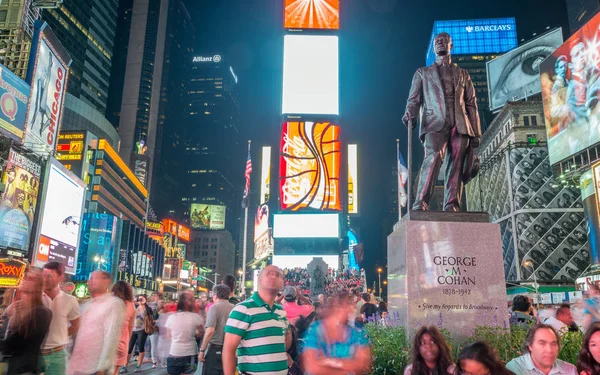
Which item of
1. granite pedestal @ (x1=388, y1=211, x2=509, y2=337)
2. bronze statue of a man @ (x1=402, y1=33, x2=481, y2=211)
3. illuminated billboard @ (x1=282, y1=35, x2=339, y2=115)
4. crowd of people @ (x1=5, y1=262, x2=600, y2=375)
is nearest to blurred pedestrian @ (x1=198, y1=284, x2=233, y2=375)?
crowd of people @ (x1=5, y1=262, x2=600, y2=375)

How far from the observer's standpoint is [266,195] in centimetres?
7044

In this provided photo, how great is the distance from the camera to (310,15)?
51812mm

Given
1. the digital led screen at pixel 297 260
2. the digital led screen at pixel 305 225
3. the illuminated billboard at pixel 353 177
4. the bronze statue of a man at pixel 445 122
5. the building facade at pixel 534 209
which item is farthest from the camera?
the illuminated billboard at pixel 353 177

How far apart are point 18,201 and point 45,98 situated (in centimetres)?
721

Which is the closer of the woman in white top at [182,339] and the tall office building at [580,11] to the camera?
the woman in white top at [182,339]

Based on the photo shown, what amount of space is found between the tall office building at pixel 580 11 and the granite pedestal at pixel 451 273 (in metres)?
97.1

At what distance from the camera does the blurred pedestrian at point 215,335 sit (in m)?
7.46

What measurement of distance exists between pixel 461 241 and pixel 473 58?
122 m

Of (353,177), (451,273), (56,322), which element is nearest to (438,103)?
(451,273)

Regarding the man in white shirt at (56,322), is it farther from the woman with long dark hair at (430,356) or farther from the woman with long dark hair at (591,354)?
the woman with long dark hair at (591,354)

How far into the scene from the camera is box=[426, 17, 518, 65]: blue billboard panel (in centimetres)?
11550

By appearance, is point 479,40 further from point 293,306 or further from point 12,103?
point 293,306

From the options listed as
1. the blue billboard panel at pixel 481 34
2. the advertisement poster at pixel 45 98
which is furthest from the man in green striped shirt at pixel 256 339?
the blue billboard panel at pixel 481 34

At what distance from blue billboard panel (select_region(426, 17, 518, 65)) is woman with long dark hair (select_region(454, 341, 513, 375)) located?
119 metres
